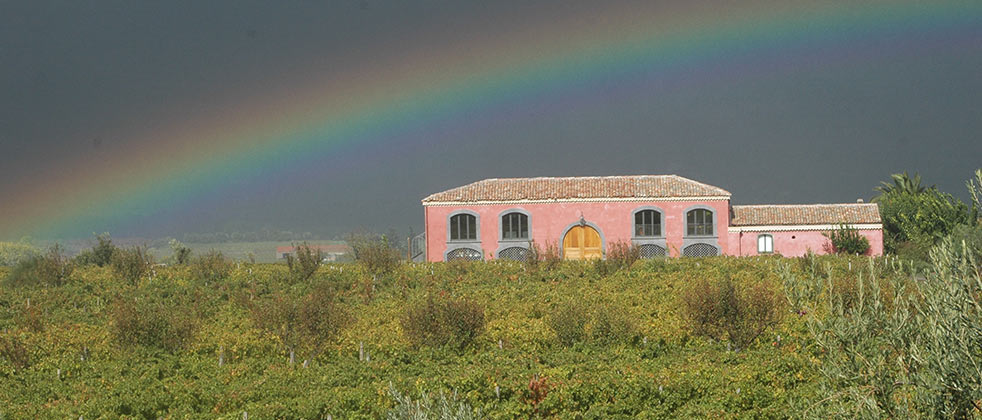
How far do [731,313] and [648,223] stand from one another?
2442cm

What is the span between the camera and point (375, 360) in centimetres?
1588

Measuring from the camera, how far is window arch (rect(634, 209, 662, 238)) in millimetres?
40531

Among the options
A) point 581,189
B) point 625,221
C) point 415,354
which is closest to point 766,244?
point 625,221

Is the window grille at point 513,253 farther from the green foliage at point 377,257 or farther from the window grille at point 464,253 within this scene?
the green foliage at point 377,257

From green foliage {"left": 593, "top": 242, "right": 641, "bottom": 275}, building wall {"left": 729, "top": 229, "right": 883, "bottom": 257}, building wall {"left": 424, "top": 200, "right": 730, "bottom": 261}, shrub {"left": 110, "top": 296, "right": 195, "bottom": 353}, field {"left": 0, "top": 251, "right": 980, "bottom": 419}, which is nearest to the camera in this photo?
field {"left": 0, "top": 251, "right": 980, "bottom": 419}

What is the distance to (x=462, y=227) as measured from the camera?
136 ft

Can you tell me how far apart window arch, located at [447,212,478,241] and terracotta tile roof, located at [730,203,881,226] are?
13.5 metres

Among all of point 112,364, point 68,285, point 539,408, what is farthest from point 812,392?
point 68,285

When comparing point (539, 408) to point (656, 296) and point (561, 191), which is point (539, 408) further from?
point (561, 191)

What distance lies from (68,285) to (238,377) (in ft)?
53.5

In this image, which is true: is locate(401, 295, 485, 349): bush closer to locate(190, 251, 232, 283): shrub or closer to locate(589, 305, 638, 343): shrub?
locate(589, 305, 638, 343): shrub

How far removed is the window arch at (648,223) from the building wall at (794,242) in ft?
12.4

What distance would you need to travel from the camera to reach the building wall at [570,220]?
40031 mm

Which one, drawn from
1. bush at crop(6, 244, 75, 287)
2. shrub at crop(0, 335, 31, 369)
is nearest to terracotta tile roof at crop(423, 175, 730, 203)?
bush at crop(6, 244, 75, 287)
